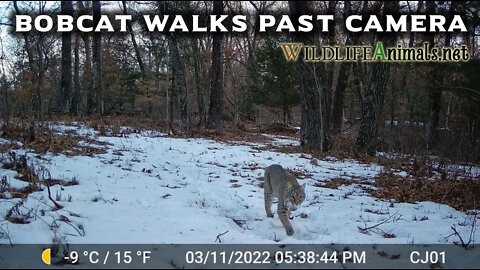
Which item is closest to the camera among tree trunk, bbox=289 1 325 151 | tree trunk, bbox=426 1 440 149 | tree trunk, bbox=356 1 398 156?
tree trunk, bbox=356 1 398 156

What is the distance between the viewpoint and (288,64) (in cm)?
2242

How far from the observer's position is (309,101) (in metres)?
11.6

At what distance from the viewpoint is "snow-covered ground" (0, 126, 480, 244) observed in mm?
3729

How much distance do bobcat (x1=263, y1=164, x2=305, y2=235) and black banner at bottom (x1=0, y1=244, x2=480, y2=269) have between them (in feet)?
1.99

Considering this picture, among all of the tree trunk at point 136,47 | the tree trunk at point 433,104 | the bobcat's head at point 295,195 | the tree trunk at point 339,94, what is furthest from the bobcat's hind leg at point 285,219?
the tree trunk at point 136,47

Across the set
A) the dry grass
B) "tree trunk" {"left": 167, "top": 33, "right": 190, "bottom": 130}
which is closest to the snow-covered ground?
the dry grass

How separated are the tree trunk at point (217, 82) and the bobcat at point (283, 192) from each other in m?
10.8

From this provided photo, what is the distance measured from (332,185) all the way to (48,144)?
6.57 metres

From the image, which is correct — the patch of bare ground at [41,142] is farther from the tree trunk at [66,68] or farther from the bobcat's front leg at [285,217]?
the tree trunk at [66,68]

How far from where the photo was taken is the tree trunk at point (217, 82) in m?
15.2

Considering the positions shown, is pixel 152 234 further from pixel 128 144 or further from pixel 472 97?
pixel 472 97

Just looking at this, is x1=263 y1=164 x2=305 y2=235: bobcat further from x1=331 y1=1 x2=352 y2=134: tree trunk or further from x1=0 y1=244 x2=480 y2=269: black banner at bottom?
x1=331 y1=1 x2=352 y2=134: tree trunk

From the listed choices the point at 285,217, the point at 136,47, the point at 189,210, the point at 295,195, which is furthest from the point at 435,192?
the point at 136,47

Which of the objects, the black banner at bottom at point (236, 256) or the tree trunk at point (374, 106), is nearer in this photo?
the black banner at bottom at point (236, 256)
